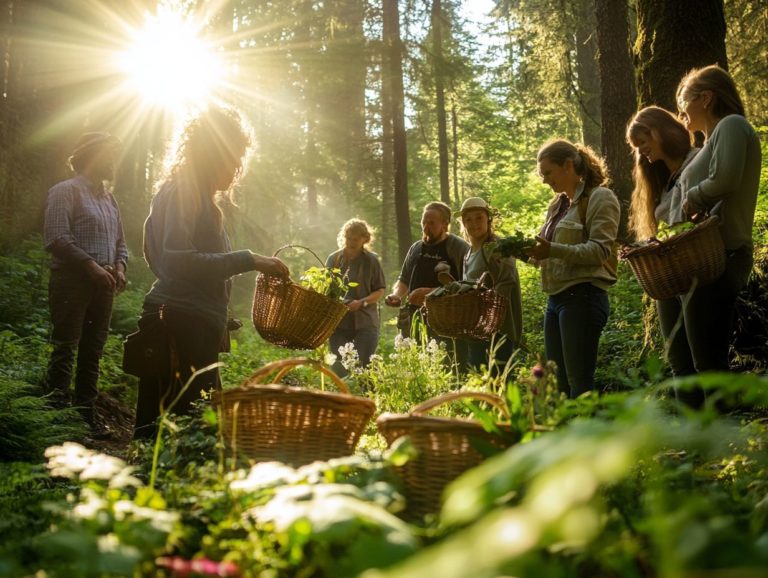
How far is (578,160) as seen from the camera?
4.45 m

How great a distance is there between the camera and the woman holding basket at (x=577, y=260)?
165 inches

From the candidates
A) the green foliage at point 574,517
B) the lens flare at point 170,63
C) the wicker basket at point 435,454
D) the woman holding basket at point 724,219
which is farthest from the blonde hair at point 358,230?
the green foliage at point 574,517

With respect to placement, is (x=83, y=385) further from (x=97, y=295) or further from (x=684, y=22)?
(x=684, y=22)

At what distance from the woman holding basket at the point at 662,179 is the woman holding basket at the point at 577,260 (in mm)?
193

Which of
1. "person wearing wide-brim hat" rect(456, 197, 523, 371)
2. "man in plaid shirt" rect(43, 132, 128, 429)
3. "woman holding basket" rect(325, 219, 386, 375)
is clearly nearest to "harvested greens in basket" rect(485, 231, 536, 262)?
"person wearing wide-brim hat" rect(456, 197, 523, 371)

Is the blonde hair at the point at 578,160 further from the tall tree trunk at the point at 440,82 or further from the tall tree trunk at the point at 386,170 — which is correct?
the tall tree trunk at the point at 440,82

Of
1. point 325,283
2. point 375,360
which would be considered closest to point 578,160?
point 325,283

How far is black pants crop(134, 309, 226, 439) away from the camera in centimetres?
374

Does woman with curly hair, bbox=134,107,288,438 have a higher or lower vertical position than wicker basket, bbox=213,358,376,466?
higher

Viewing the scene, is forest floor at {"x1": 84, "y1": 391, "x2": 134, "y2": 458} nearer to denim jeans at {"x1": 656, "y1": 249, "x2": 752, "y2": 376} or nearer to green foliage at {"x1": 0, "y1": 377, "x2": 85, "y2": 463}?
green foliage at {"x1": 0, "y1": 377, "x2": 85, "y2": 463}

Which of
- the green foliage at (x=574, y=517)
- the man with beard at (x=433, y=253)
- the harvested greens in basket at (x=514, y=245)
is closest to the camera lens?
the green foliage at (x=574, y=517)

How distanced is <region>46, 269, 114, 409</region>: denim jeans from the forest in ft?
0.97

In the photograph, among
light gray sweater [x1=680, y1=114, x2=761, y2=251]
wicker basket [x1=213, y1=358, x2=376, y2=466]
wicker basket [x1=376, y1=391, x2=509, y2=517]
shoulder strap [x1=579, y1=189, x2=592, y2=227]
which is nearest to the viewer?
wicker basket [x1=376, y1=391, x2=509, y2=517]

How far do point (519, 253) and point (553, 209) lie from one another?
0.86m
